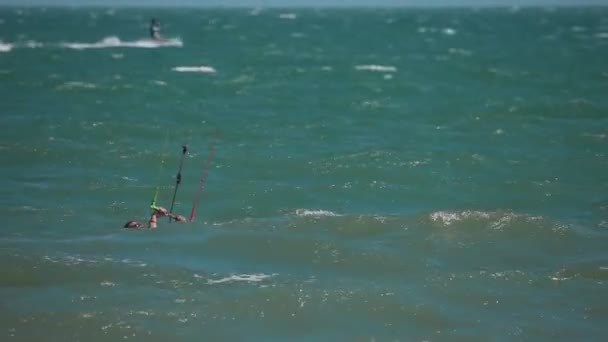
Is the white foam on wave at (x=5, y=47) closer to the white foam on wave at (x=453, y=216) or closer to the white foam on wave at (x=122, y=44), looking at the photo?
the white foam on wave at (x=122, y=44)

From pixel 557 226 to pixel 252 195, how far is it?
7.50m

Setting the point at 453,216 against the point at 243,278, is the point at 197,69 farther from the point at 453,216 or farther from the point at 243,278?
the point at 243,278

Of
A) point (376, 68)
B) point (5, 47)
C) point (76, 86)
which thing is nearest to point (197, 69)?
point (376, 68)

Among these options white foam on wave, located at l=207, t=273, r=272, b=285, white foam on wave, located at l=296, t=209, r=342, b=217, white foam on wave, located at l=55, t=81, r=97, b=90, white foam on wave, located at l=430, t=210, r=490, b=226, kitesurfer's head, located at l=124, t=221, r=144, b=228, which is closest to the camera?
white foam on wave, located at l=207, t=273, r=272, b=285

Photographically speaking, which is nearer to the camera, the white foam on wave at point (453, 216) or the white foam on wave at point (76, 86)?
the white foam on wave at point (453, 216)

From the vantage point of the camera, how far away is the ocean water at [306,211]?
1719 cm

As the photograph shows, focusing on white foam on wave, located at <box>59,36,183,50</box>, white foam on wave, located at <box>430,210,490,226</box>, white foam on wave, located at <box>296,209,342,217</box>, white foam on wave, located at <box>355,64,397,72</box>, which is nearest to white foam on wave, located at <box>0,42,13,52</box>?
white foam on wave, located at <box>59,36,183,50</box>

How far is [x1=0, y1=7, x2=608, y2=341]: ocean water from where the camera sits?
1719cm

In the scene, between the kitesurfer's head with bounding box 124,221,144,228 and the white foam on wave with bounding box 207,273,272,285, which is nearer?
the white foam on wave with bounding box 207,273,272,285

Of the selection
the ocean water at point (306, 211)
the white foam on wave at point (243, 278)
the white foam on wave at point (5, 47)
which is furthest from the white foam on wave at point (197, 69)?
Answer: the white foam on wave at point (243, 278)

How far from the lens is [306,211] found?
77.5 feet

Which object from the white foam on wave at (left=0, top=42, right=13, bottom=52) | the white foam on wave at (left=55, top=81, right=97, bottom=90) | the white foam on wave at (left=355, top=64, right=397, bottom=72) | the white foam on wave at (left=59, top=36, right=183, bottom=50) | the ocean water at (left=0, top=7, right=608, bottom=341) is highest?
the ocean water at (left=0, top=7, right=608, bottom=341)

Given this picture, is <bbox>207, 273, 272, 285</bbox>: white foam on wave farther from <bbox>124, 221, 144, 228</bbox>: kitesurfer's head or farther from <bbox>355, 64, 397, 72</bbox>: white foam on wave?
<bbox>355, 64, 397, 72</bbox>: white foam on wave

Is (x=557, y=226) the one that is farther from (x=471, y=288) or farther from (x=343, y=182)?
(x=343, y=182)
